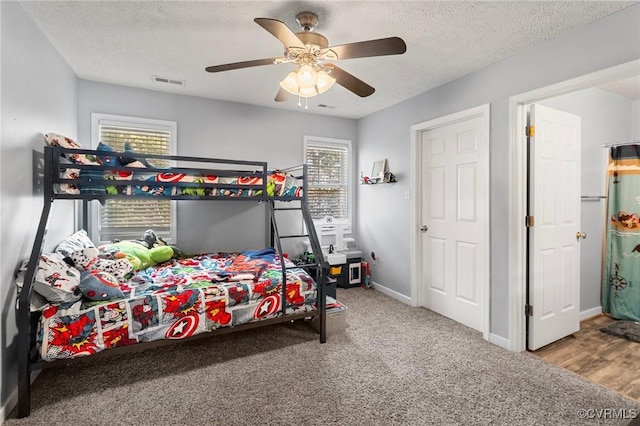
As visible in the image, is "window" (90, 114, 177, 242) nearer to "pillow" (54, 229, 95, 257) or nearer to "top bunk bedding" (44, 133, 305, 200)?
"pillow" (54, 229, 95, 257)

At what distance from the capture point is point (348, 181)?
466 centimetres

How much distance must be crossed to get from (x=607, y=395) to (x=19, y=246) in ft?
12.6

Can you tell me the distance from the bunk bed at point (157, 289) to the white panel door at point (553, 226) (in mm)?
1800

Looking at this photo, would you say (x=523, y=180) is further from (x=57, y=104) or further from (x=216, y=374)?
(x=57, y=104)

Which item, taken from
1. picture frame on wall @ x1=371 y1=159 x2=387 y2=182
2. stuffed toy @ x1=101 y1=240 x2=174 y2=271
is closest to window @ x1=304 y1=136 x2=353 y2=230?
picture frame on wall @ x1=371 y1=159 x2=387 y2=182

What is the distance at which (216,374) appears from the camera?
223 cm

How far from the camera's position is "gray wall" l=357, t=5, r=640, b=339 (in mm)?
2047

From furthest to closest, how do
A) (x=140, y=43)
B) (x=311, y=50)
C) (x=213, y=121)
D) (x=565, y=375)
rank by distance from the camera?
1. (x=213, y=121)
2. (x=140, y=43)
3. (x=565, y=375)
4. (x=311, y=50)

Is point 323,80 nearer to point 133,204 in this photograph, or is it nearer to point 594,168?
point 133,204

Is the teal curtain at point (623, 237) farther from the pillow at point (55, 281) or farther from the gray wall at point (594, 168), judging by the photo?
the pillow at point (55, 281)

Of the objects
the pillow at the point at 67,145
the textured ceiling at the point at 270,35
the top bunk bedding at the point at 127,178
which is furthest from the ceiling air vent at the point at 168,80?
the pillow at the point at 67,145

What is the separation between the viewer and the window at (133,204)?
330cm

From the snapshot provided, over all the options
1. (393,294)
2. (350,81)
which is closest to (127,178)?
(350,81)

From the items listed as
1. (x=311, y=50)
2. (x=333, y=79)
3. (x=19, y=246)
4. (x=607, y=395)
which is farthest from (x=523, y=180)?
(x=19, y=246)
